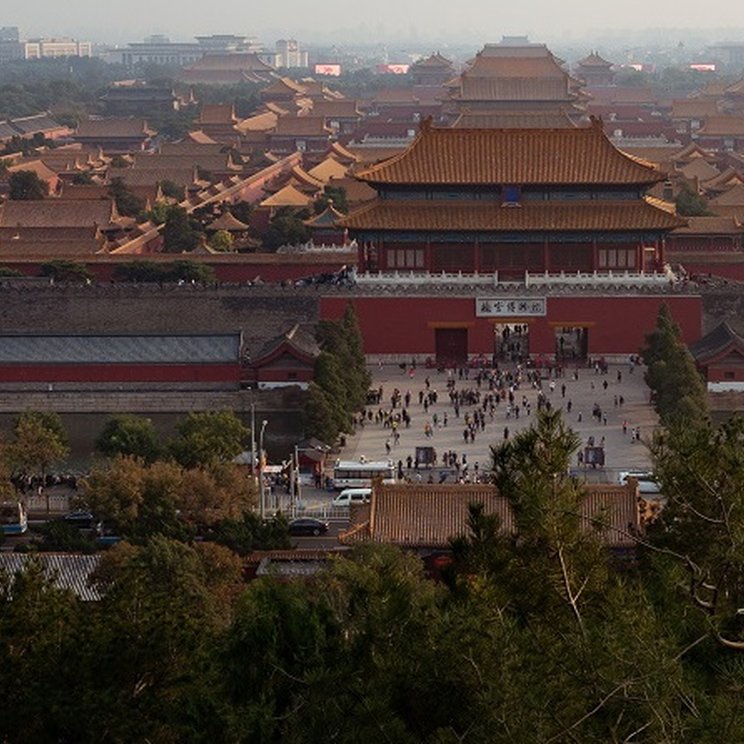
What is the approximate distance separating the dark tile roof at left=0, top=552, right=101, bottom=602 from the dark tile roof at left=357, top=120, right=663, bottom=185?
15.5 metres

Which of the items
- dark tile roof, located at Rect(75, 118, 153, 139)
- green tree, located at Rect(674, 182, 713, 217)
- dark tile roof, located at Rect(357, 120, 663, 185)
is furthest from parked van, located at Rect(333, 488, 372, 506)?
dark tile roof, located at Rect(75, 118, 153, 139)

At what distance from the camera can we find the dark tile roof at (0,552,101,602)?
1755 centimetres

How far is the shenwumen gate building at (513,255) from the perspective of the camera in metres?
32.1

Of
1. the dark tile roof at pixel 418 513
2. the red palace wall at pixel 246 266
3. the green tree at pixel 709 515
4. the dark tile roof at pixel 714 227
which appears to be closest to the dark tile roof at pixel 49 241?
the red palace wall at pixel 246 266

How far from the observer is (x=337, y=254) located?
3819 cm

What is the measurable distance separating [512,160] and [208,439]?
37.8ft

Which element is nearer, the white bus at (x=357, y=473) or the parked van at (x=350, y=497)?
the parked van at (x=350, y=497)

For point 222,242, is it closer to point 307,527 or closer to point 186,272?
point 186,272

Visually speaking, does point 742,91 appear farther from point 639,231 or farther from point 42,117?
point 639,231

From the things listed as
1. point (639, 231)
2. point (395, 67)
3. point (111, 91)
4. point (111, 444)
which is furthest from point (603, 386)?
point (395, 67)

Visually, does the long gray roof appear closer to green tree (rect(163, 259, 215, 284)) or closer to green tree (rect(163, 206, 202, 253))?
green tree (rect(163, 259, 215, 284))

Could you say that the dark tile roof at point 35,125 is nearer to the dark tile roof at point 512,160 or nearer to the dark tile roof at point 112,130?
the dark tile roof at point 112,130

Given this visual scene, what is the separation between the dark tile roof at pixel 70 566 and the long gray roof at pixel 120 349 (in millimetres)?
10984

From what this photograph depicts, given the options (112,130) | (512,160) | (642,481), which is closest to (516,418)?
(642,481)
